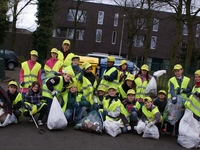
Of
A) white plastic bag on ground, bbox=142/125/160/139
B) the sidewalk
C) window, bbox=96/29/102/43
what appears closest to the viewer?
the sidewalk

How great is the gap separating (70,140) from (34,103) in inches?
56.6

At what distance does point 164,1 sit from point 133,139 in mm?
10270

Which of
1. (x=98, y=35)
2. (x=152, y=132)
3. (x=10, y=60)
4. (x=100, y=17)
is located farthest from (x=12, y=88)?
(x=100, y=17)

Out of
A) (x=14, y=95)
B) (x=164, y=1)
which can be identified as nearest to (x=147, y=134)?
(x=14, y=95)

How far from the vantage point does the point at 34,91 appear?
21.1 feet

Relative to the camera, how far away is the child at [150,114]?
20.4ft

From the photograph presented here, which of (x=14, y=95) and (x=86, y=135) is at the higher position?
(x=14, y=95)

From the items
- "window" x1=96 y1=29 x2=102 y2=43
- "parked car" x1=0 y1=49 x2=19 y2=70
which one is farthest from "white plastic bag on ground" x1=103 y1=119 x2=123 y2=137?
"window" x1=96 y1=29 x2=102 y2=43

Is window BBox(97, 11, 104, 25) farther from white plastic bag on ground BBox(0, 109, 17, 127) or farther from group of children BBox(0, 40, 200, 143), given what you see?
white plastic bag on ground BBox(0, 109, 17, 127)

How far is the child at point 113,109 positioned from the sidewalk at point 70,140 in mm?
402

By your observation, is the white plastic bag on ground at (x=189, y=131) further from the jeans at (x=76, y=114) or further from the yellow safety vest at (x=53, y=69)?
the yellow safety vest at (x=53, y=69)

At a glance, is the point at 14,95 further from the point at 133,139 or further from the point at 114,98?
the point at 133,139

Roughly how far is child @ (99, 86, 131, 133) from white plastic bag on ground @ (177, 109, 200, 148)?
120 centimetres

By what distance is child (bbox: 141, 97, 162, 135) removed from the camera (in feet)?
20.4
